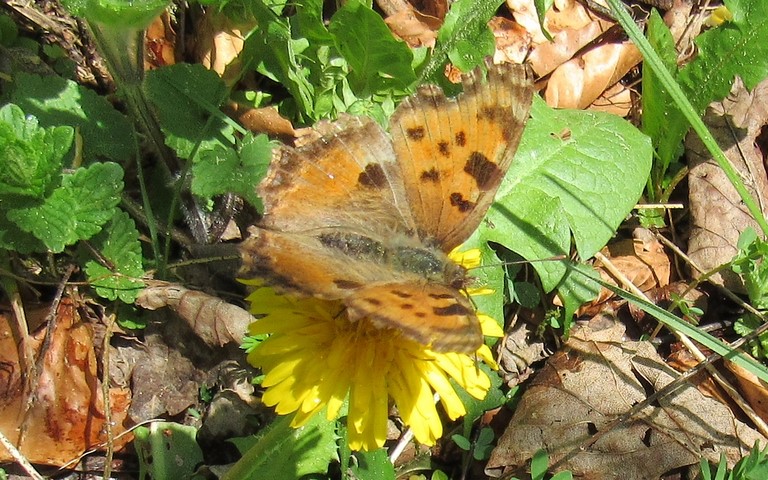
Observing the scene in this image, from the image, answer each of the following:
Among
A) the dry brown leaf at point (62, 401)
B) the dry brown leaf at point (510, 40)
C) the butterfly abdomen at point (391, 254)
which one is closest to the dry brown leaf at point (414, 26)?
the dry brown leaf at point (510, 40)

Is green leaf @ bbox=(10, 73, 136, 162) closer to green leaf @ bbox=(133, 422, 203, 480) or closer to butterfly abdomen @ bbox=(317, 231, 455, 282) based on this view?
green leaf @ bbox=(133, 422, 203, 480)

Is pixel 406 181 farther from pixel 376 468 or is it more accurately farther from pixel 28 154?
pixel 28 154

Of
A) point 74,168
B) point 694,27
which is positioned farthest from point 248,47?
point 694,27

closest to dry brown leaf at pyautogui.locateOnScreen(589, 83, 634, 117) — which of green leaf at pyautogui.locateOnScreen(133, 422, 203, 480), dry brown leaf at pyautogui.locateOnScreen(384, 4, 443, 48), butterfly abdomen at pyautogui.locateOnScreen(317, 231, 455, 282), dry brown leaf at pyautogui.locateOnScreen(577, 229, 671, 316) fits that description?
dry brown leaf at pyautogui.locateOnScreen(577, 229, 671, 316)

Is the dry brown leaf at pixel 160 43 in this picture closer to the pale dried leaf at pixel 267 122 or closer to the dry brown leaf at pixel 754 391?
the pale dried leaf at pixel 267 122

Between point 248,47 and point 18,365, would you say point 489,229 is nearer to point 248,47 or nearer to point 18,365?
point 248,47
